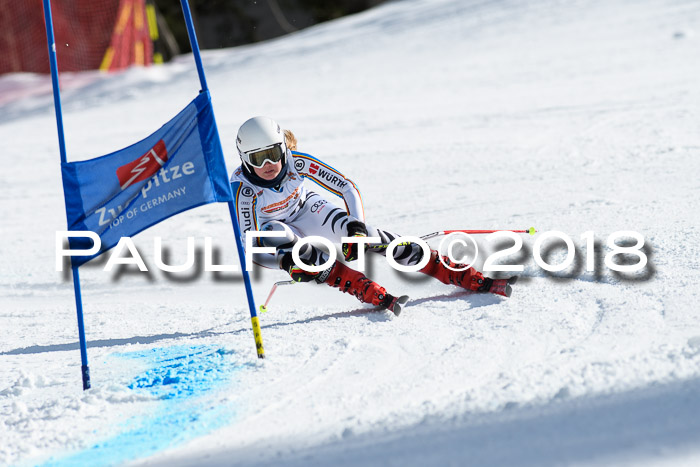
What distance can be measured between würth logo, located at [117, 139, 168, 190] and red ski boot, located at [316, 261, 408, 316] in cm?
118

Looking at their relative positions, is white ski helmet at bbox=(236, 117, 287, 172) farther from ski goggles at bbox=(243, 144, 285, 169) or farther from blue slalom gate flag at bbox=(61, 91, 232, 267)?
blue slalom gate flag at bbox=(61, 91, 232, 267)

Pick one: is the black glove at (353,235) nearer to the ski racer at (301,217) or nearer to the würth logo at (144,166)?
the ski racer at (301,217)

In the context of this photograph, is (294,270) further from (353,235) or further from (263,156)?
(263,156)

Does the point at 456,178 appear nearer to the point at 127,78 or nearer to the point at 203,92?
the point at 203,92

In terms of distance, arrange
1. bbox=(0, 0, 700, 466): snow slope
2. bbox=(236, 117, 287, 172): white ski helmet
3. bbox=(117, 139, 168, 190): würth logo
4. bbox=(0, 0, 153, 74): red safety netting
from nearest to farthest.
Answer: bbox=(0, 0, 700, 466): snow slope
bbox=(117, 139, 168, 190): würth logo
bbox=(236, 117, 287, 172): white ski helmet
bbox=(0, 0, 153, 74): red safety netting

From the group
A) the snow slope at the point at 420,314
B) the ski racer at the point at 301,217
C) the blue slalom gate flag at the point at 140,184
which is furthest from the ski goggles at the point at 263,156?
the snow slope at the point at 420,314

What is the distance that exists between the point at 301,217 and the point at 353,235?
422mm

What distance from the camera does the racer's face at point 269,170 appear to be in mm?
4266

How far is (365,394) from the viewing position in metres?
3.19

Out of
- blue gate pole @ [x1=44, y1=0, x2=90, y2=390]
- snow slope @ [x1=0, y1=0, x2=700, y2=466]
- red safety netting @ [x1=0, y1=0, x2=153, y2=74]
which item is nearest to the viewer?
snow slope @ [x1=0, y1=0, x2=700, y2=466]

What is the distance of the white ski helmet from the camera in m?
4.16

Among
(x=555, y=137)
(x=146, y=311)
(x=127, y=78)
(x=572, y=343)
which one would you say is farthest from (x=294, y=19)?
(x=572, y=343)

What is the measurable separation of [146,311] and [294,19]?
78.9ft

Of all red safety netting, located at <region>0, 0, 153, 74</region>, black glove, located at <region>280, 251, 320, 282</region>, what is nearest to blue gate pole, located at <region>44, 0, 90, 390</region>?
black glove, located at <region>280, 251, 320, 282</region>
